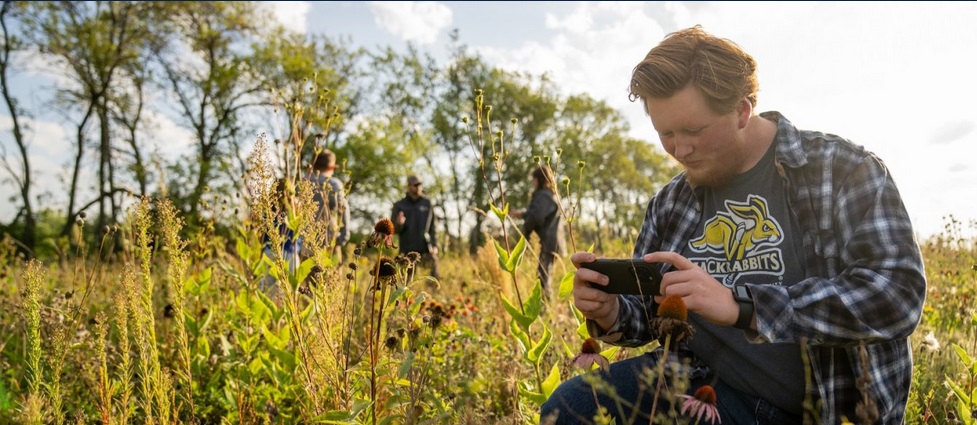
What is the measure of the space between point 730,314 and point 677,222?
0.67 meters

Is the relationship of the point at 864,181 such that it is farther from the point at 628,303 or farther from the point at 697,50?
the point at 628,303

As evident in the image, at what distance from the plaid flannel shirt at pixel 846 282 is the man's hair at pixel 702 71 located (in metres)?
0.18

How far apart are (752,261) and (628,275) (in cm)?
36

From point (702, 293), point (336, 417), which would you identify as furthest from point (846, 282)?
point (336, 417)

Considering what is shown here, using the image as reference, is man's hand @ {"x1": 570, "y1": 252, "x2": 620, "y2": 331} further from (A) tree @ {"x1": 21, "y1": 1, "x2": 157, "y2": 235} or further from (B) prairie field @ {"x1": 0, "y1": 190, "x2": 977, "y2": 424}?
(A) tree @ {"x1": 21, "y1": 1, "x2": 157, "y2": 235}

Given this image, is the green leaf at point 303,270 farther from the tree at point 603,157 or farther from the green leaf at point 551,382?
the tree at point 603,157

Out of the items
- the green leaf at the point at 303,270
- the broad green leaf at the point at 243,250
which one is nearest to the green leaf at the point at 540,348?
the green leaf at the point at 303,270

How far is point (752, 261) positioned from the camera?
168cm

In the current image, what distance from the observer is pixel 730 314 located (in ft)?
4.50

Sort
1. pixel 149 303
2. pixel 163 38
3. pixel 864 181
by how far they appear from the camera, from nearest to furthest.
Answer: pixel 864 181
pixel 149 303
pixel 163 38

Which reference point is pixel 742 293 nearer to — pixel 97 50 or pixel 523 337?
pixel 523 337

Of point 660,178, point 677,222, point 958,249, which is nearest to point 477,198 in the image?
point 660,178

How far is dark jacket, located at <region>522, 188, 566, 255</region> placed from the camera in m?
7.64

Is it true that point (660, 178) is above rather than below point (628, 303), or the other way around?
above
